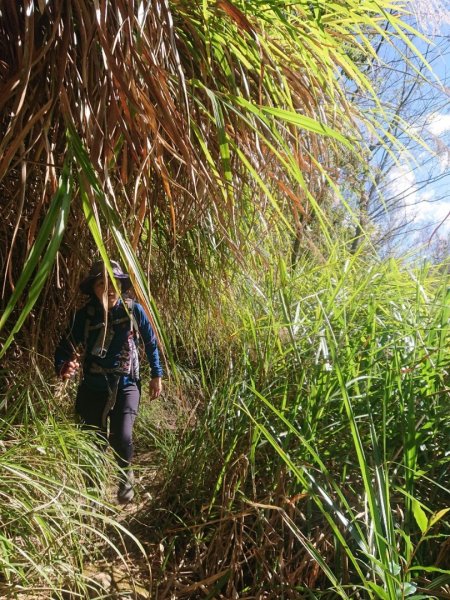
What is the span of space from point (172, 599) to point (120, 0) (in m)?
1.55

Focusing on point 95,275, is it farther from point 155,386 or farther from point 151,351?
point 155,386

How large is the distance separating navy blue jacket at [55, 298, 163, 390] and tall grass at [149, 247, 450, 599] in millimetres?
553

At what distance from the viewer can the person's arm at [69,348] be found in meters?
2.23

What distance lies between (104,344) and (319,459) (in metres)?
1.34

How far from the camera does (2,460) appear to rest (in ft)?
4.97

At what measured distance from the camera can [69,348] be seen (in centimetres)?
228

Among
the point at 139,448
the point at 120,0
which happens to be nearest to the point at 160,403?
the point at 139,448

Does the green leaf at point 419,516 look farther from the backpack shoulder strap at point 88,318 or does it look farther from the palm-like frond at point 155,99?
the backpack shoulder strap at point 88,318

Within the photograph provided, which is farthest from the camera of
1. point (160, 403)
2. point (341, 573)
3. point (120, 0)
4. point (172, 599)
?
point (160, 403)

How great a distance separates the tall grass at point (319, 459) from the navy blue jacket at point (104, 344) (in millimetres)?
553

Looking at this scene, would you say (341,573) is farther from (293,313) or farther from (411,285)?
(411,285)

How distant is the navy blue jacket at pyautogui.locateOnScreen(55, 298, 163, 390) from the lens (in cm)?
231

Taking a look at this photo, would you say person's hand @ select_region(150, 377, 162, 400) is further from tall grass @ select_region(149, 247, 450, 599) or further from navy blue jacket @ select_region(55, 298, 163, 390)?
tall grass @ select_region(149, 247, 450, 599)

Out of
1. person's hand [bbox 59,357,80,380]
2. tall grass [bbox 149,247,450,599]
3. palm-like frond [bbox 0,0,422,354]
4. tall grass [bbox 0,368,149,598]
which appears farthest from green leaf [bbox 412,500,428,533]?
person's hand [bbox 59,357,80,380]
